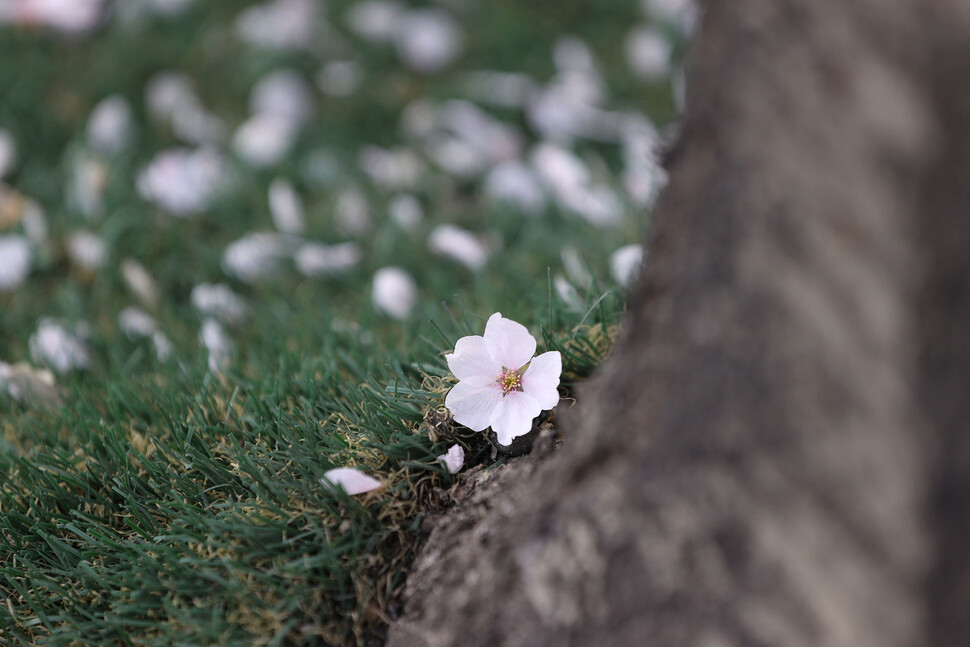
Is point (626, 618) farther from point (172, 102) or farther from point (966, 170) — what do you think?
point (172, 102)

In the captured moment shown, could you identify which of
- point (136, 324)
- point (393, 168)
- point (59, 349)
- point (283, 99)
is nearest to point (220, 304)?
point (136, 324)

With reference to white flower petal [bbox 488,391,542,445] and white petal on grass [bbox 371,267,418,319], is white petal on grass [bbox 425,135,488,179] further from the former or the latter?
white flower petal [bbox 488,391,542,445]

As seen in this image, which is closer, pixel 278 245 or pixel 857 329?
pixel 857 329

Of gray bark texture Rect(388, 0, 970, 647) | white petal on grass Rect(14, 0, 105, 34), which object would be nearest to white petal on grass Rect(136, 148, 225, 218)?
white petal on grass Rect(14, 0, 105, 34)

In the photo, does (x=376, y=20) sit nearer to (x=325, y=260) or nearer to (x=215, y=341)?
(x=325, y=260)

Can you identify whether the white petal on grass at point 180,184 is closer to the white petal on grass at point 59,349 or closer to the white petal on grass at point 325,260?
the white petal on grass at point 325,260

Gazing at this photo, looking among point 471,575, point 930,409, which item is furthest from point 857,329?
point 471,575
